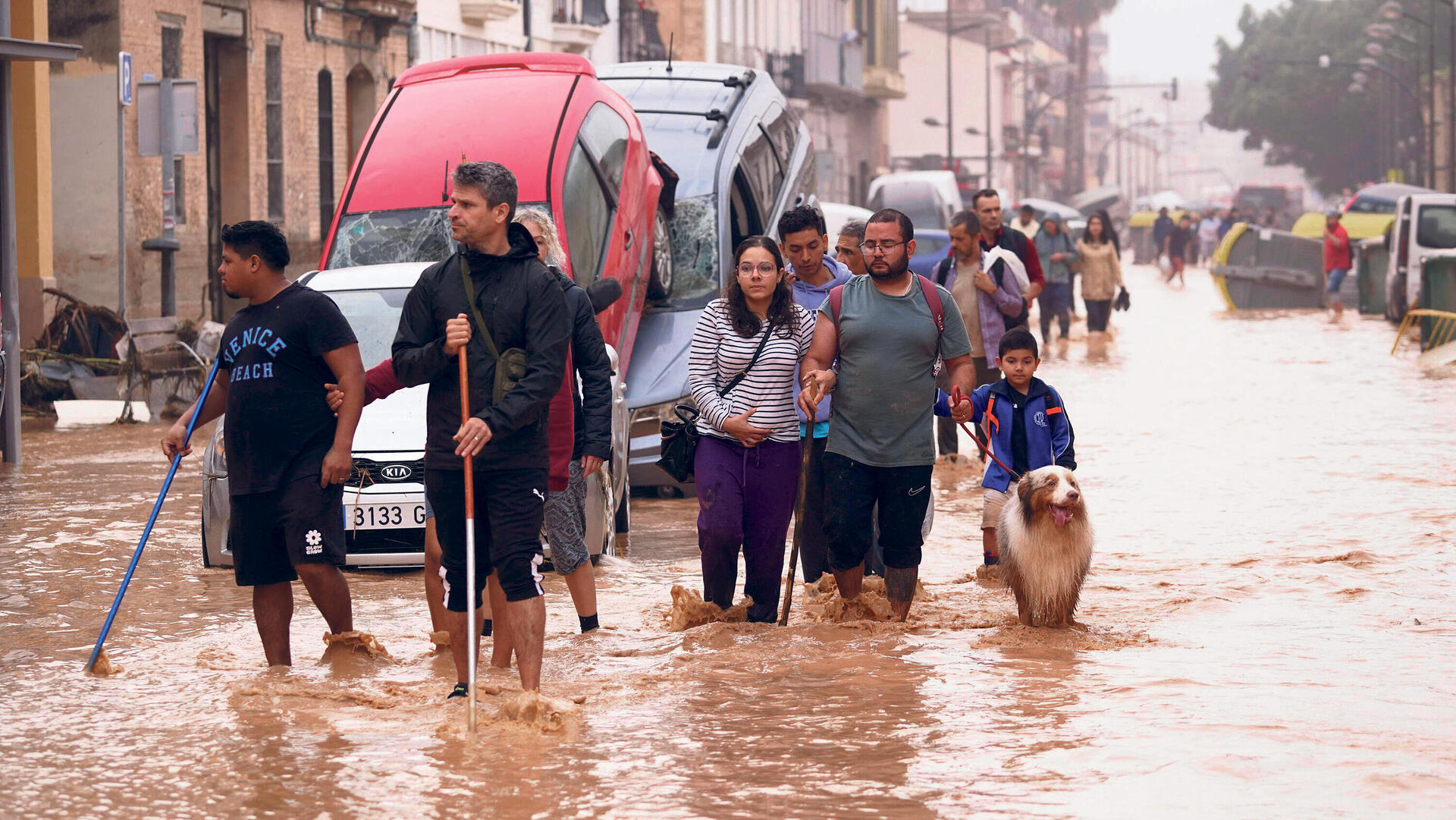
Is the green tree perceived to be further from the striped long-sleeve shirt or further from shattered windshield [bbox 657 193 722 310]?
the striped long-sleeve shirt

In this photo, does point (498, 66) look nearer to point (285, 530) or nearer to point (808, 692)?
point (285, 530)

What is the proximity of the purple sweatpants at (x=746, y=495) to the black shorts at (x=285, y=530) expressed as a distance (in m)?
1.40

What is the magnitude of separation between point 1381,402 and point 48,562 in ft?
41.3

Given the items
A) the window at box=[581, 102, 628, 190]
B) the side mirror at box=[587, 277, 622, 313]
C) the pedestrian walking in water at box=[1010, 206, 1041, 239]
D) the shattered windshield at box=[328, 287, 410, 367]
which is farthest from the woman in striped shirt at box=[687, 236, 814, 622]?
the pedestrian walking in water at box=[1010, 206, 1041, 239]

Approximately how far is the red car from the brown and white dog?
186 inches

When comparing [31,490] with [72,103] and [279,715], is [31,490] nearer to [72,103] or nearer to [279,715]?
[279,715]

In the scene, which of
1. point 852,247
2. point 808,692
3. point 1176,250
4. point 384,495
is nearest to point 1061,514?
point 808,692

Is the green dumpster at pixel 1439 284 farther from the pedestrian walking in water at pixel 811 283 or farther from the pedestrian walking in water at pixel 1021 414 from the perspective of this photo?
the pedestrian walking in water at pixel 811 283

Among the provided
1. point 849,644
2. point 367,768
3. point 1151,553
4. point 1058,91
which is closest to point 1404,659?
point 849,644

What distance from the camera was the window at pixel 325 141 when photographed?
1211 inches

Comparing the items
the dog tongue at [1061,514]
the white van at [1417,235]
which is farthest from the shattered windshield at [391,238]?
the white van at [1417,235]

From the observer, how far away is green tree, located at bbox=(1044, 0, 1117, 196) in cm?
13512

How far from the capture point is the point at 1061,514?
26.3 ft

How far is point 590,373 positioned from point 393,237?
611 cm
